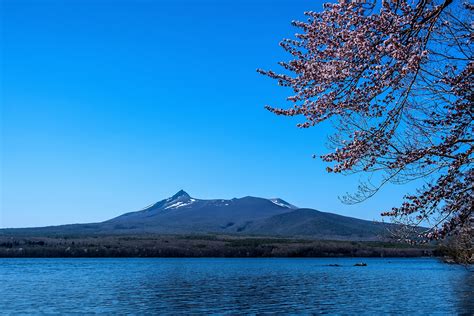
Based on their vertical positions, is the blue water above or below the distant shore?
below

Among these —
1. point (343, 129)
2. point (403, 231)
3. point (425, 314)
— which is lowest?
point (425, 314)

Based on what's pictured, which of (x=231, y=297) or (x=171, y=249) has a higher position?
(x=171, y=249)

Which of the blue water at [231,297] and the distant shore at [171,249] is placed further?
the distant shore at [171,249]

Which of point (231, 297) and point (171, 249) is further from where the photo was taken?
point (171, 249)

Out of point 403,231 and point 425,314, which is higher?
point 403,231

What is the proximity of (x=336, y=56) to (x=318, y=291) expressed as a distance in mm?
36569

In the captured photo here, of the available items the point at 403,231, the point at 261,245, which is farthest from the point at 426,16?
the point at 261,245

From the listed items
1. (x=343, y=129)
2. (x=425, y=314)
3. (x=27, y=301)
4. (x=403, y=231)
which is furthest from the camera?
(x=27, y=301)

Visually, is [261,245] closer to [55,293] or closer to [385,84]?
[55,293]

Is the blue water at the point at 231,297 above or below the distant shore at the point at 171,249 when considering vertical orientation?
below

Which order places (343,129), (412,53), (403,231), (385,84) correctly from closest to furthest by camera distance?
(412,53) < (385,84) < (343,129) < (403,231)

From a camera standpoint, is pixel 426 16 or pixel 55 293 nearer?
pixel 426 16

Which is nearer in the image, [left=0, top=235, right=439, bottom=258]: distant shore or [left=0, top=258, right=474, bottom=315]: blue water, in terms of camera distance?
[left=0, top=258, right=474, bottom=315]: blue water

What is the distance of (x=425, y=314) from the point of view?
32312 mm
